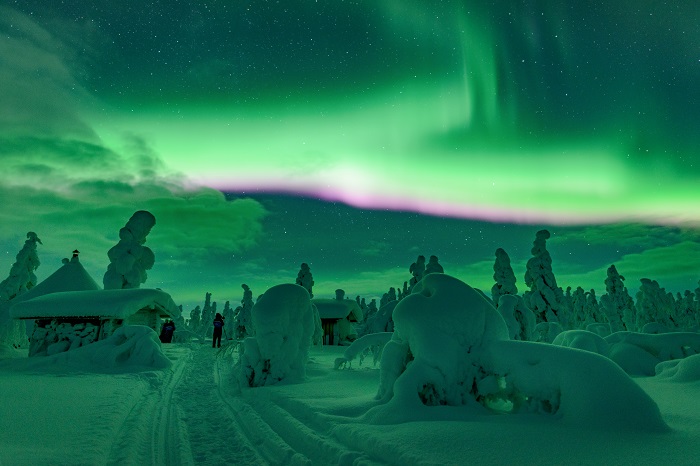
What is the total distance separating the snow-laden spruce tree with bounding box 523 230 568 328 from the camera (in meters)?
32.7

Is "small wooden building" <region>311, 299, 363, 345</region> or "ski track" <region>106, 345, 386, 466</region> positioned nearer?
"ski track" <region>106, 345, 386, 466</region>

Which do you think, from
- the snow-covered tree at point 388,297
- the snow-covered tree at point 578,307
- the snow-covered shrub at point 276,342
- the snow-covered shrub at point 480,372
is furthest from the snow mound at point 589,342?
the snow-covered tree at point 578,307

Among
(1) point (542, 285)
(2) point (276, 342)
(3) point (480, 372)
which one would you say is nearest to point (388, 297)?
(1) point (542, 285)

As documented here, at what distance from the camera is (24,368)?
690 inches

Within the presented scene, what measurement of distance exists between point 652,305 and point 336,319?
40599 millimetres

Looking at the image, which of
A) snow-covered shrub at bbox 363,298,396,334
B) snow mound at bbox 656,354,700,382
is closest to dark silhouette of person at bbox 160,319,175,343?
snow-covered shrub at bbox 363,298,396,334

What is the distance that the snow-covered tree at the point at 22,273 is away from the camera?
36688 millimetres

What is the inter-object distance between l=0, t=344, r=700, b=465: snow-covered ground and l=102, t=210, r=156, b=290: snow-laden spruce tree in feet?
56.0

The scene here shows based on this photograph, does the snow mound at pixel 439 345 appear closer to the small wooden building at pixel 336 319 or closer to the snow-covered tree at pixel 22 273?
the small wooden building at pixel 336 319

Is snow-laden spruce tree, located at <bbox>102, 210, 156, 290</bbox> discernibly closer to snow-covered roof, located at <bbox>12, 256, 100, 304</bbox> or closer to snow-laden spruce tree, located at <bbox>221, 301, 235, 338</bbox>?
snow-covered roof, located at <bbox>12, 256, 100, 304</bbox>

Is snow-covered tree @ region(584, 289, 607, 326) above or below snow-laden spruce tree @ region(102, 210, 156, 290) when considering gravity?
below

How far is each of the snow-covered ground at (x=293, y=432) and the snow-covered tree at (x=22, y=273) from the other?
32243mm

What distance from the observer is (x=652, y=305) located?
5153cm

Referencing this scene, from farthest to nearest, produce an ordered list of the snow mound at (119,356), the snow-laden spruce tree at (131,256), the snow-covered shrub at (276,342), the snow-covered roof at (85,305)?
the snow-laden spruce tree at (131,256) < the snow-covered roof at (85,305) < the snow mound at (119,356) < the snow-covered shrub at (276,342)
